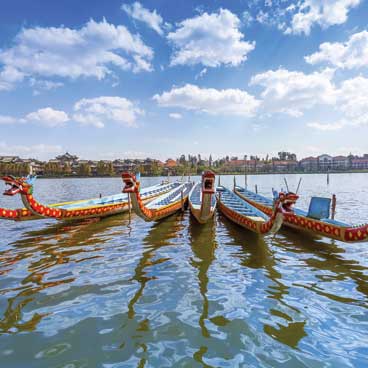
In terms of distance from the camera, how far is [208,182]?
32.7 ft

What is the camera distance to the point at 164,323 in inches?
187

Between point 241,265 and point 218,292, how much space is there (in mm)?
2076

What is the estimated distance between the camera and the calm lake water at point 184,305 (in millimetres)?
3956

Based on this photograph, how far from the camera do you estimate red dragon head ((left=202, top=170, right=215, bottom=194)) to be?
32.1 feet

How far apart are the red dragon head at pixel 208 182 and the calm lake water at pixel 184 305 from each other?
214 centimetres

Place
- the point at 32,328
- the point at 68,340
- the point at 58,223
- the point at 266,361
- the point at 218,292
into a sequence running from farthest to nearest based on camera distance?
the point at 58,223
the point at 218,292
the point at 32,328
the point at 68,340
the point at 266,361

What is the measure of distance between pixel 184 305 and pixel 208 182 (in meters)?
5.28

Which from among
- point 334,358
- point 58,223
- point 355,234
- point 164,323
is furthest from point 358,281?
point 58,223

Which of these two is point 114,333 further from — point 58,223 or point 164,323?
point 58,223

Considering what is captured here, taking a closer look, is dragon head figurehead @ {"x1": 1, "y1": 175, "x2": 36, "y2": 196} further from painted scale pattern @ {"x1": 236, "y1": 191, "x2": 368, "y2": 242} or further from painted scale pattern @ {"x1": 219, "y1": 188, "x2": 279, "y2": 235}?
painted scale pattern @ {"x1": 236, "y1": 191, "x2": 368, "y2": 242}

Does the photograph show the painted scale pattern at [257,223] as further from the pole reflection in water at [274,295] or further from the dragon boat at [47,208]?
the dragon boat at [47,208]

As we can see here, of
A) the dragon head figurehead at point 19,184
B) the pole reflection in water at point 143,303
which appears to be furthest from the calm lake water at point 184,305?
the dragon head figurehead at point 19,184

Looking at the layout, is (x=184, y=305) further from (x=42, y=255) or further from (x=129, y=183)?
(x=42, y=255)

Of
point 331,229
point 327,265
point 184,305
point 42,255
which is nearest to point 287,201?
point 327,265
